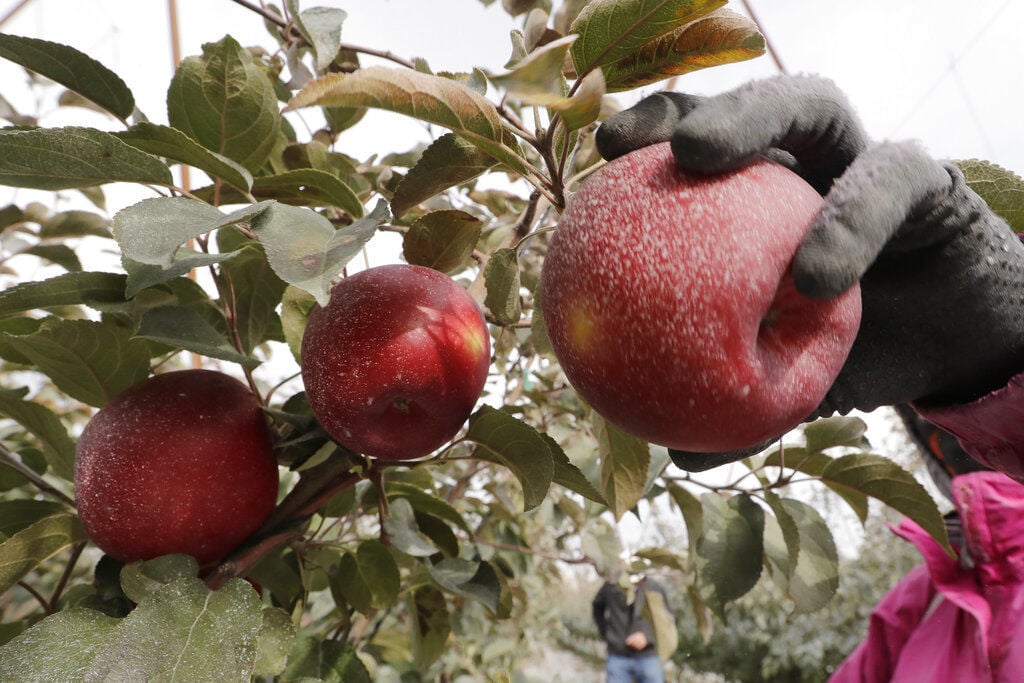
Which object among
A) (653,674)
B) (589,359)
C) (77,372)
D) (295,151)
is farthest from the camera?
(653,674)

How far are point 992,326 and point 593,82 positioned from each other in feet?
1.19

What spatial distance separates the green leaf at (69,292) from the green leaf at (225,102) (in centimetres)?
17

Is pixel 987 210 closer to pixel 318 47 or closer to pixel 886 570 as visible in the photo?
pixel 318 47

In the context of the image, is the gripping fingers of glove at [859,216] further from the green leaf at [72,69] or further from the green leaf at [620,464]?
the green leaf at [72,69]

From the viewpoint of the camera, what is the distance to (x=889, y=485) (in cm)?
69

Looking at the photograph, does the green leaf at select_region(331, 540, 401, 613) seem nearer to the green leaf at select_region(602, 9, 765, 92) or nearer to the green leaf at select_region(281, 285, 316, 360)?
the green leaf at select_region(281, 285, 316, 360)

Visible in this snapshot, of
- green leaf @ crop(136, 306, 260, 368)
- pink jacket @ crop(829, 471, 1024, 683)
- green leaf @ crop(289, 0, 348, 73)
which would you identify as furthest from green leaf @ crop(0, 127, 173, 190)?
pink jacket @ crop(829, 471, 1024, 683)

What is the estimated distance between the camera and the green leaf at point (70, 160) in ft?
1.53

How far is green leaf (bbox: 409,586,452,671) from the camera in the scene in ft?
2.96

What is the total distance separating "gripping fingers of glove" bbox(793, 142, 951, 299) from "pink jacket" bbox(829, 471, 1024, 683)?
64 centimetres

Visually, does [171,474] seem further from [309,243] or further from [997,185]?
[997,185]

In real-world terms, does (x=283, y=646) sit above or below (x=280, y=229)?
below

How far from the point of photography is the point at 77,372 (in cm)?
64

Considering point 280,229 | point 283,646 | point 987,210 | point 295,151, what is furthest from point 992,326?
point 295,151
